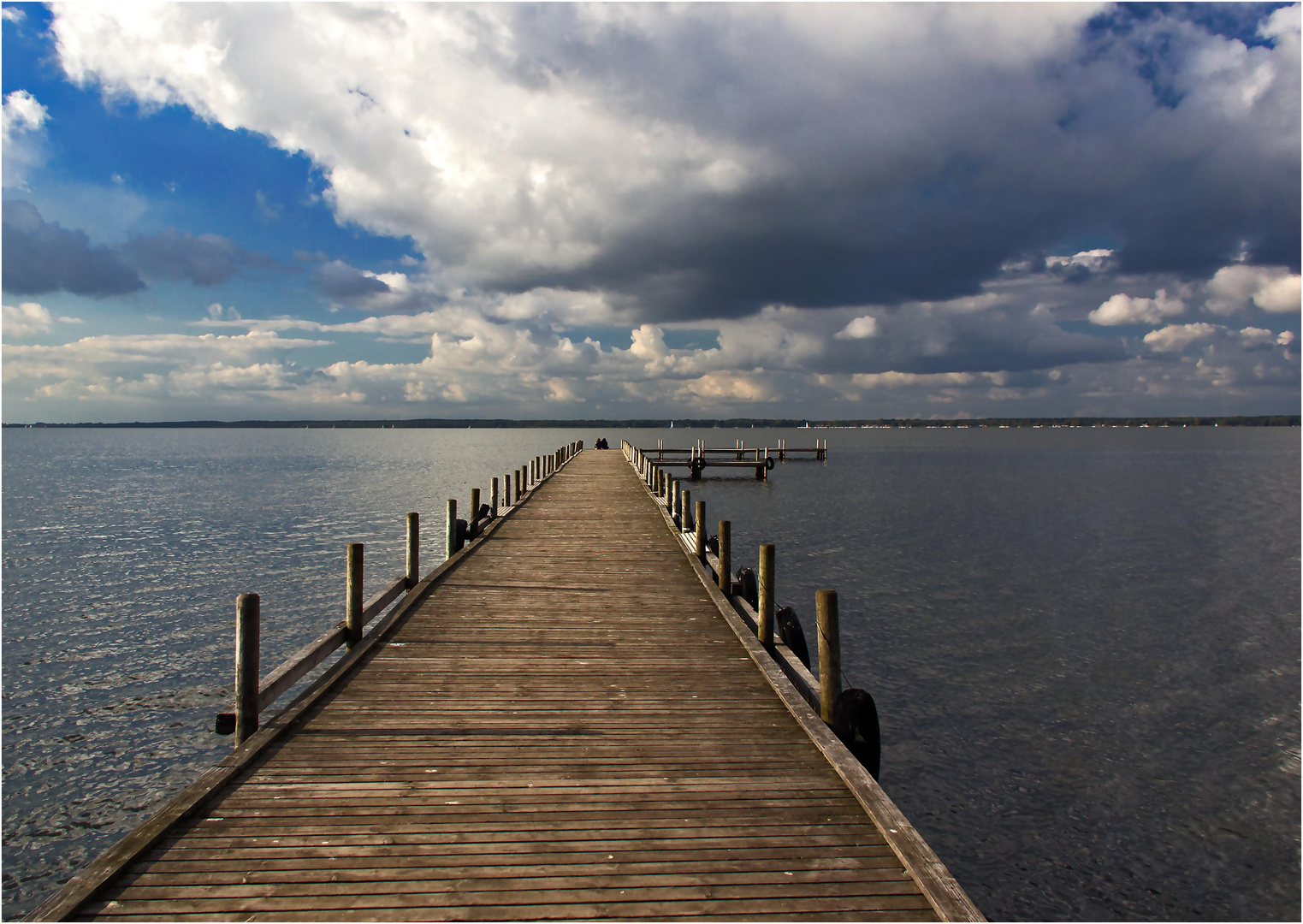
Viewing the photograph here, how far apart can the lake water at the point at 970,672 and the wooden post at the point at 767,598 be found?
2681 mm

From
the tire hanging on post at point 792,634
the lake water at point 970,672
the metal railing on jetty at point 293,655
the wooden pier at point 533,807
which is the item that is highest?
the metal railing on jetty at point 293,655

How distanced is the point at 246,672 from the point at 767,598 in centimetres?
589

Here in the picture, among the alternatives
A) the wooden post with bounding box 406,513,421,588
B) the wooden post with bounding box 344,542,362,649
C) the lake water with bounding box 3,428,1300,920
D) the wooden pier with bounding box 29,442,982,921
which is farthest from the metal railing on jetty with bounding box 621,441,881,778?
the wooden post with bounding box 344,542,362,649

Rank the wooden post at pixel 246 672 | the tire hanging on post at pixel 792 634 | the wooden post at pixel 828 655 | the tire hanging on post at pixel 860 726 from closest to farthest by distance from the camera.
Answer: the wooden post at pixel 246 672
the wooden post at pixel 828 655
the tire hanging on post at pixel 860 726
the tire hanging on post at pixel 792 634

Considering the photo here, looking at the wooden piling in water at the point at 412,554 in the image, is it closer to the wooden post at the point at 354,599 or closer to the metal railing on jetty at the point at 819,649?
the wooden post at the point at 354,599

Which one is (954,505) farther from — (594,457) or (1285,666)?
(1285,666)

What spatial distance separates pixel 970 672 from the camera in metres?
13.1

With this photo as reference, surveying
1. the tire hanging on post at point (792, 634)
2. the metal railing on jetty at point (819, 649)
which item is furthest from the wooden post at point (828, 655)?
the tire hanging on post at point (792, 634)

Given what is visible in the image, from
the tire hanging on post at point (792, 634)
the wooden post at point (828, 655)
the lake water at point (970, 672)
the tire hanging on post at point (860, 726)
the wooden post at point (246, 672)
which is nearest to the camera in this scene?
the wooden post at point (246, 672)

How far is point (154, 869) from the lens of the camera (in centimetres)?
425

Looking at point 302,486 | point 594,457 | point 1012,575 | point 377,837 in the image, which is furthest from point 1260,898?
point 302,486

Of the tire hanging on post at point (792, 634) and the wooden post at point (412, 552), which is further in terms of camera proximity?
the tire hanging on post at point (792, 634)

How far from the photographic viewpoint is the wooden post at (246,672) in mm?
6070

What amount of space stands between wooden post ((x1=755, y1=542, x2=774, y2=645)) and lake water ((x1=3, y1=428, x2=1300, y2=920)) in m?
2.68
